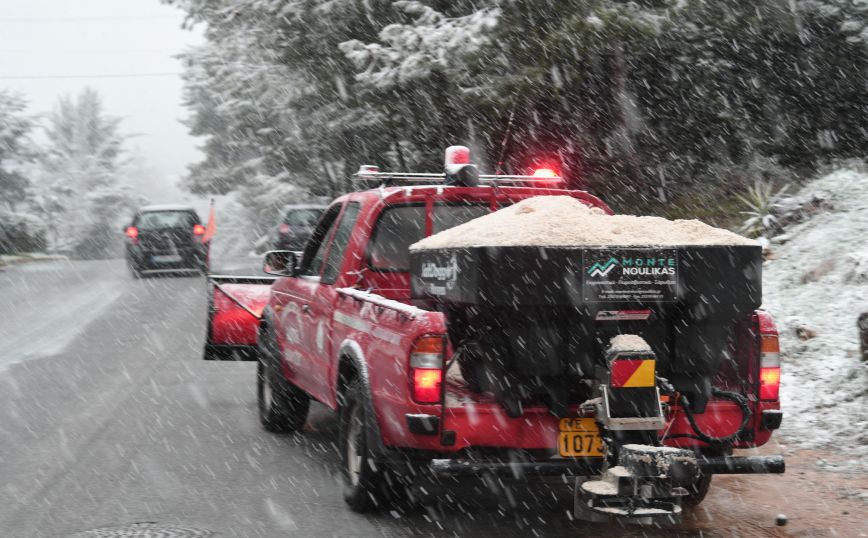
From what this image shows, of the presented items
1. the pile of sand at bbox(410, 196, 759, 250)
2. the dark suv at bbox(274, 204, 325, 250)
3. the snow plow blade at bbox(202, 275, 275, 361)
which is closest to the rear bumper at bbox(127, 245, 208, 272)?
the dark suv at bbox(274, 204, 325, 250)

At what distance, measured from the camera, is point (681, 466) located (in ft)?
16.6

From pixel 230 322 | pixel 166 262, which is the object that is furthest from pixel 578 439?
pixel 166 262

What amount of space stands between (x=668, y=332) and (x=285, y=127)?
28302mm

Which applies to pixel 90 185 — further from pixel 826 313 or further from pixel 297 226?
pixel 826 313

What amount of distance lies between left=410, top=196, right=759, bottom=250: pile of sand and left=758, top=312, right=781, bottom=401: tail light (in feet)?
1.67

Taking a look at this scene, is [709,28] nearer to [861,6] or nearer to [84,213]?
[861,6]

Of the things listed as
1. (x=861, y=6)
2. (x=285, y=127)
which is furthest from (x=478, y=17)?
(x=285, y=127)

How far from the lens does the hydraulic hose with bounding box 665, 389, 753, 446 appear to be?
5705 millimetres

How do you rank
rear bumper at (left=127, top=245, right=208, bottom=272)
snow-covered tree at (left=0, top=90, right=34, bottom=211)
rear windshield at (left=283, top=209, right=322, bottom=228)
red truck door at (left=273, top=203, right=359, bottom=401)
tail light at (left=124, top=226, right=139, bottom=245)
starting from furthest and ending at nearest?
1. snow-covered tree at (left=0, top=90, right=34, bottom=211)
2. tail light at (left=124, top=226, right=139, bottom=245)
3. rear bumper at (left=127, top=245, right=208, bottom=272)
4. rear windshield at (left=283, top=209, right=322, bottom=228)
5. red truck door at (left=273, top=203, right=359, bottom=401)

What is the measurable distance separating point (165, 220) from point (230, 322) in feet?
56.1

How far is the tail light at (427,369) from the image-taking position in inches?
218

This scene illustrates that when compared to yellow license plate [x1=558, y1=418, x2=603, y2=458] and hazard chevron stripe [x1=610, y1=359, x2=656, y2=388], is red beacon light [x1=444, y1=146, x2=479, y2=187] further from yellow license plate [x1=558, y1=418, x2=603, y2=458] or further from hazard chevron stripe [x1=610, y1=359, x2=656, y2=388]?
hazard chevron stripe [x1=610, y1=359, x2=656, y2=388]

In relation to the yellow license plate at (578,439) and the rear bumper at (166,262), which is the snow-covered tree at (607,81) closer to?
the rear bumper at (166,262)

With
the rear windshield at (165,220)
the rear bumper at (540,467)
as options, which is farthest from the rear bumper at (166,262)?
the rear bumper at (540,467)
